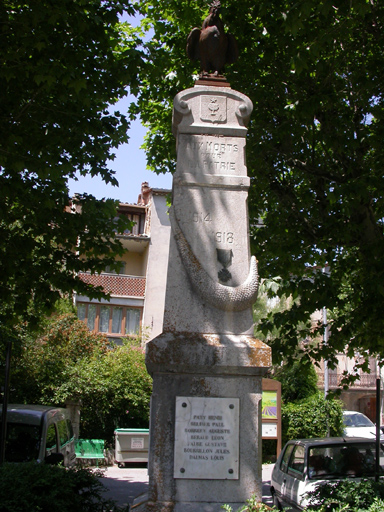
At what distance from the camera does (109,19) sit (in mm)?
9836

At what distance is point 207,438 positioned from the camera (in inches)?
212

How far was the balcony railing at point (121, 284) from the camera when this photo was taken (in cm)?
3256

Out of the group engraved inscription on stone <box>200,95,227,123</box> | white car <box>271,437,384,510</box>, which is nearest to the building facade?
white car <box>271,437,384,510</box>

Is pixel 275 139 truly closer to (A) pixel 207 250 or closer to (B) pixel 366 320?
(B) pixel 366 320

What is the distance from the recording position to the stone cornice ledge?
5418mm

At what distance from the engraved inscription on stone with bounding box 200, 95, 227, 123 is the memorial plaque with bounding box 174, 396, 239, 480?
9.51 ft

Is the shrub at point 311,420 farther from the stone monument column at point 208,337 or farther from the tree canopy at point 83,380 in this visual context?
the stone monument column at point 208,337

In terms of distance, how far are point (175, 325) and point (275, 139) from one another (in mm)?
6810

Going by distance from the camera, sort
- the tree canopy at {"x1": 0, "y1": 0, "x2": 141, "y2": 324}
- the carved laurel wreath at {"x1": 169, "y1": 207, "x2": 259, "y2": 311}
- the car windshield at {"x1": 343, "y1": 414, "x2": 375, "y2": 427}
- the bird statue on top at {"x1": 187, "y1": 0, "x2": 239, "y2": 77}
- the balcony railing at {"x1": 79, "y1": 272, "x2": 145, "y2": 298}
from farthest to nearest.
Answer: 1. the balcony railing at {"x1": 79, "y1": 272, "x2": 145, "y2": 298}
2. the car windshield at {"x1": 343, "y1": 414, "x2": 375, "y2": 427}
3. the tree canopy at {"x1": 0, "y1": 0, "x2": 141, "y2": 324}
4. the bird statue on top at {"x1": 187, "y1": 0, "x2": 239, "y2": 77}
5. the carved laurel wreath at {"x1": 169, "y1": 207, "x2": 259, "y2": 311}

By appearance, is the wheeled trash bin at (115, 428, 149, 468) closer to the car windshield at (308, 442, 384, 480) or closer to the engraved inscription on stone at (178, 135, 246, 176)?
the car windshield at (308, 442, 384, 480)

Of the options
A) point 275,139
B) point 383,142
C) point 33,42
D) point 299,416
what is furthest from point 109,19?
point 299,416

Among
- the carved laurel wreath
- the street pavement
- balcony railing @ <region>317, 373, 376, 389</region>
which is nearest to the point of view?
the carved laurel wreath

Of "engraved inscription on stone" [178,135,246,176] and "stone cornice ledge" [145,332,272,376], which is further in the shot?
"engraved inscription on stone" [178,135,246,176]

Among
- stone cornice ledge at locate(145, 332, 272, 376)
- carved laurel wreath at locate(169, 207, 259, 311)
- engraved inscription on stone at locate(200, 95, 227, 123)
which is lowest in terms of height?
stone cornice ledge at locate(145, 332, 272, 376)
